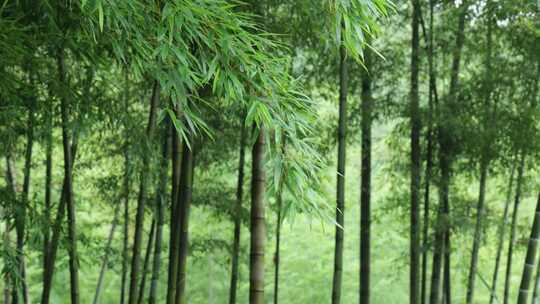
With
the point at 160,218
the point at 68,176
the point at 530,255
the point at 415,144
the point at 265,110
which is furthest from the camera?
the point at 415,144

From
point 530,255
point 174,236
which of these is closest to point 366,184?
point 530,255

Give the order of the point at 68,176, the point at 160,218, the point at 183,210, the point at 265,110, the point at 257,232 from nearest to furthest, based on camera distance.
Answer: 1. the point at 265,110
2. the point at 257,232
3. the point at 183,210
4. the point at 68,176
5. the point at 160,218

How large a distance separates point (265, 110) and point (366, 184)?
4.07 meters

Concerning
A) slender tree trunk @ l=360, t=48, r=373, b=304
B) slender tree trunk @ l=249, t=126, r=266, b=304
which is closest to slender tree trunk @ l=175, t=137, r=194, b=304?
slender tree trunk @ l=249, t=126, r=266, b=304

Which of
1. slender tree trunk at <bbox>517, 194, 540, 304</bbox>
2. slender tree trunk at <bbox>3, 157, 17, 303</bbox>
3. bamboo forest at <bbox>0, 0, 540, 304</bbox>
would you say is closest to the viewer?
bamboo forest at <bbox>0, 0, 540, 304</bbox>

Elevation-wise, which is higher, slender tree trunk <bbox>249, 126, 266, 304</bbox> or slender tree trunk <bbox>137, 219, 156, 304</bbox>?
slender tree trunk <bbox>249, 126, 266, 304</bbox>

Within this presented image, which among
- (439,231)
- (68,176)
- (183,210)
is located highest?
(68,176)

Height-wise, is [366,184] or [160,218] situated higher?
[366,184]

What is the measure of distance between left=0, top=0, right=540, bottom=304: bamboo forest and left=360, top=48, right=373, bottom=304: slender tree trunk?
16 millimetres

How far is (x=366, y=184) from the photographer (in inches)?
296

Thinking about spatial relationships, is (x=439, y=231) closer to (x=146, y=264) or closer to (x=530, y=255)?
(x=530, y=255)

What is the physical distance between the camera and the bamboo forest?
3781mm

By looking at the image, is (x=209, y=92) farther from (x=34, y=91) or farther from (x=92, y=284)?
(x=92, y=284)

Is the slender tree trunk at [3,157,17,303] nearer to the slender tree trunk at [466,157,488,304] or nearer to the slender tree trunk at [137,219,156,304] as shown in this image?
the slender tree trunk at [137,219,156,304]
